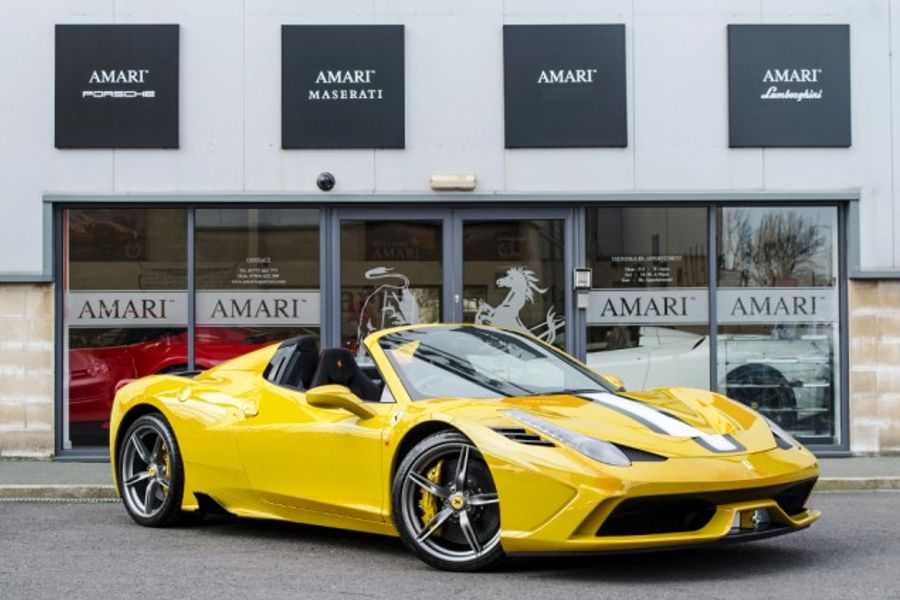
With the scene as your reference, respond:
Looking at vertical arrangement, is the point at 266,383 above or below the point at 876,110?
below

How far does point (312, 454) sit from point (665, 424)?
1975 mm

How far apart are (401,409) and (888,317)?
26.7 feet

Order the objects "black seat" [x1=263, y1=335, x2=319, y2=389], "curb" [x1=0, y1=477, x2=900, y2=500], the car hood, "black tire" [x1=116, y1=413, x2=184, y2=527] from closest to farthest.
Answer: the car hood < "black seat" [x1=263, y1=335, x2=319, y2=389] < "black tire" [x1=116, y1=413, x2=184, y2=527] < "curb" [x1=0, y1=477, x2=900, y2=500]

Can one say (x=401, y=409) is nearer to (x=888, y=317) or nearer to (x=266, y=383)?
(x=266, y=383)

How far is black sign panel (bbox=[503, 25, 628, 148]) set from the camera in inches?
541

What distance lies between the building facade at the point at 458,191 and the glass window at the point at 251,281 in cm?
2

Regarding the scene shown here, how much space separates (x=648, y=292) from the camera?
1392cm

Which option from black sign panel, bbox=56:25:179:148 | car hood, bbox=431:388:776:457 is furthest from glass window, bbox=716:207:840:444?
car hood, bbox=431:388:776:457

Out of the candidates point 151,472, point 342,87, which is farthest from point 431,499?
point 342,87

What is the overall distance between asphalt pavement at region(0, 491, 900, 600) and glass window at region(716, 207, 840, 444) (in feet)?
17.2

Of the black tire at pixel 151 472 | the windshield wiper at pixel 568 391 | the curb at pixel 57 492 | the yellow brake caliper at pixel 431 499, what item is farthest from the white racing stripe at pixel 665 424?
the curb at pixel 57 492

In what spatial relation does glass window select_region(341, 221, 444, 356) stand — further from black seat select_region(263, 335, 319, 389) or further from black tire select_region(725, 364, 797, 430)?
black seat select_region(263, 335, 319, 389)

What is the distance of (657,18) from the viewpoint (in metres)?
13.8

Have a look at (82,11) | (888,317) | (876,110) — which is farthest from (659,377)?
Result: (82,11)
